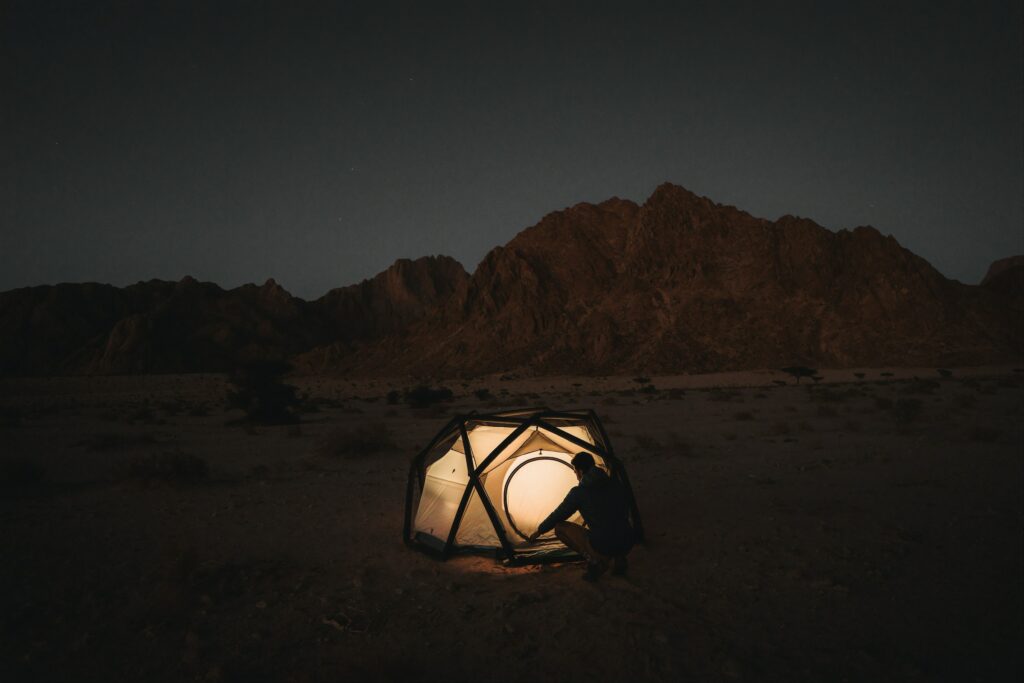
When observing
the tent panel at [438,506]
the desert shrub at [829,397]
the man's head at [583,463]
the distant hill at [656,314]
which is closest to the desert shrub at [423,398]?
the desert shrub at [829,397]

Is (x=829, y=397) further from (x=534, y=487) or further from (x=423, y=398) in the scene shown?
(x=534, y=487)

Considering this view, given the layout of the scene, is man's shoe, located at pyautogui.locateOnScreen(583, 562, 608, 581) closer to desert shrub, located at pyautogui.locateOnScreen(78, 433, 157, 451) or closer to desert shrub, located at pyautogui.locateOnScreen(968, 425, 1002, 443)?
desert shrub, located at pyautogui.locateOnScreen(968, 425, 1002, 443)

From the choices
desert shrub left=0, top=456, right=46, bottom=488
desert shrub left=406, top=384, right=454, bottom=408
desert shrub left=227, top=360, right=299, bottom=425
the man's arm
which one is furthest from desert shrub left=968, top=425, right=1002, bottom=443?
desert shrub left=406, top=384, right=454, bottom=408

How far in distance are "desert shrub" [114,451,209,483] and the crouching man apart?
26.0 ft

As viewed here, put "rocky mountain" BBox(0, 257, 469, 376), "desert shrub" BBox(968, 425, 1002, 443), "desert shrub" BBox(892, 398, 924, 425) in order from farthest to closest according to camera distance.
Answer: "rocky mountain" BBox(0, 257, 469, 376) < "desert shrub" BBox(892, 398, 924, 425) < "desert shrub" BBox(968, 425, 1002, 443)

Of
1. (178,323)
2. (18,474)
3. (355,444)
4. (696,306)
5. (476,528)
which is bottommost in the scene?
(355,444)

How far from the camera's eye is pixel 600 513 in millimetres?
6023

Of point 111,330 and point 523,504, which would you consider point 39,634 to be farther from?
point 111,330

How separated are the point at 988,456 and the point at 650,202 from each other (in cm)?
7917

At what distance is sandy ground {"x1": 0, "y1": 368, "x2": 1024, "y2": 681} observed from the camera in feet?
14.8

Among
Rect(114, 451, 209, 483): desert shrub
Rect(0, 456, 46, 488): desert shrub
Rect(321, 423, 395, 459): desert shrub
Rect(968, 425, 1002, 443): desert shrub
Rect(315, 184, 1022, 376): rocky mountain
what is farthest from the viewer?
Rect(315, 184, 1022, 376): rocky mountain

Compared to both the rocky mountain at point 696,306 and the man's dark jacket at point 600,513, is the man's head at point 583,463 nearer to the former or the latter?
Result: the man's dark jacket at point 600,513

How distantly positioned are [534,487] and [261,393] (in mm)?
19543

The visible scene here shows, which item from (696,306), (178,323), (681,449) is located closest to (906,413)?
(681,449)
